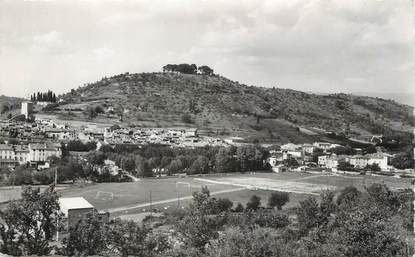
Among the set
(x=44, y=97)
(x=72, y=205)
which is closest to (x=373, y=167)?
(x=72, y=205)

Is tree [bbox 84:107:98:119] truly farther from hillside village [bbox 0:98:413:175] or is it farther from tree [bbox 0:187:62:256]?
tree [bbox 0:187:62:256]

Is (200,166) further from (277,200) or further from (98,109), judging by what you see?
(98,109)

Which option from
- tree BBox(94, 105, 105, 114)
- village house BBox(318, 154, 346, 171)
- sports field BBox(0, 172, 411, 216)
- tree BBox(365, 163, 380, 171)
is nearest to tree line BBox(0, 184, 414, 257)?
sports field BBox(0, 172, 411, 216)

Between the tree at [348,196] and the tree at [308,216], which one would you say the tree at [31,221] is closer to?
the tree at [308,216]

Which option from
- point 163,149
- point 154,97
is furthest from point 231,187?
point 154,97

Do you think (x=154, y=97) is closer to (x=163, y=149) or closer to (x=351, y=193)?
(x=163, y=149)
